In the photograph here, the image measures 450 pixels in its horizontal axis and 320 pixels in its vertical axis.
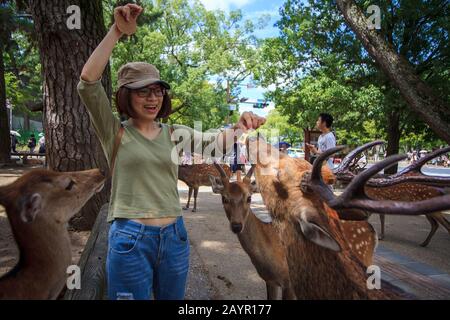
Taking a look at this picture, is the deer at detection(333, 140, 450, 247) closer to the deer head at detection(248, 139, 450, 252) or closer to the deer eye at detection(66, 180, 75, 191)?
the deer head at detection(248, 139, 450, 252)

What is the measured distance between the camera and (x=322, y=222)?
1983mm

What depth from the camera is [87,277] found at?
2.42 m

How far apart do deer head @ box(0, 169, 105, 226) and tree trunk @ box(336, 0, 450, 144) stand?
5.85m

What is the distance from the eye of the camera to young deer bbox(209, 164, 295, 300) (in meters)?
3.16

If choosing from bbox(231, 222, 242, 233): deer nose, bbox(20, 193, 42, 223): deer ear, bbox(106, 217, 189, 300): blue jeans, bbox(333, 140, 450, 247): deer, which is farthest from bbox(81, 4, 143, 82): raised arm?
bbox(231, 222, 242, 233): deer nose

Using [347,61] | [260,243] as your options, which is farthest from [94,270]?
[347,61]

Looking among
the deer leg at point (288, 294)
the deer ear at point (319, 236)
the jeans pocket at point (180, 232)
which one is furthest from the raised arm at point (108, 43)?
the deer leg at point (288, 294)

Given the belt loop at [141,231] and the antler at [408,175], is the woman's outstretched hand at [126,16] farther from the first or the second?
the antler at [408,175]

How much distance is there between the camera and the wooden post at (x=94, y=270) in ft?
6.92

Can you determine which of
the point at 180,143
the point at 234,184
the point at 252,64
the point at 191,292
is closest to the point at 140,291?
the point at 180,143

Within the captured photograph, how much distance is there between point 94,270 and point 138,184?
1185mm

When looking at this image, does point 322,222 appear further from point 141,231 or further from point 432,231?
point 432,231

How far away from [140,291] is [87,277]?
93 cm
